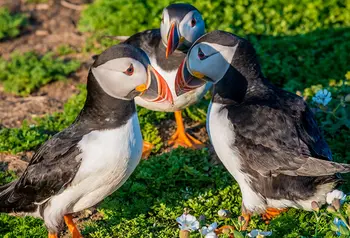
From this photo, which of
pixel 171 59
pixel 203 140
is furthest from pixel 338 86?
pixel 171 59

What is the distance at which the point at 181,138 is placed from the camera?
24.0ft

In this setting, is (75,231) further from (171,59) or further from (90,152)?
(171,59)

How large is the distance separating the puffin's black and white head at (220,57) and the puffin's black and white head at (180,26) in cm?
84

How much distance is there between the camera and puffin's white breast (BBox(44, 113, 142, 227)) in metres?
5.40

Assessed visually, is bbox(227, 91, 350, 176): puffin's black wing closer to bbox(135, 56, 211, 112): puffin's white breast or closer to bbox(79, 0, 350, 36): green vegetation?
bbox(135, 56, 211, 112): puffin's white breast

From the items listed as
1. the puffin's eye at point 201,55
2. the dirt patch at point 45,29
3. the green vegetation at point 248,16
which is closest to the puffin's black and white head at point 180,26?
the puffin's eye at point 201,55

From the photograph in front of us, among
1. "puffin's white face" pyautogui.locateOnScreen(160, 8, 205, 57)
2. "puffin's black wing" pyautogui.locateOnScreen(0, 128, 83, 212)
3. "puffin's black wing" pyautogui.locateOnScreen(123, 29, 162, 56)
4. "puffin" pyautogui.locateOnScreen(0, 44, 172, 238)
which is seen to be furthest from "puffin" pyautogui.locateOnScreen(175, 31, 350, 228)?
"puffin's black wing" pyautogui.locateOnScreen(0, 128, 83, 212)

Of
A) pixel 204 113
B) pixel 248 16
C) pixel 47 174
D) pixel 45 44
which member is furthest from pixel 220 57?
pixel 45 44

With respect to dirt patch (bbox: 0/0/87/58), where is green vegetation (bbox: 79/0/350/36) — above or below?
above

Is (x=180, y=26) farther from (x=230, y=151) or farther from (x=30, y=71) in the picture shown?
(x=30, y=71)

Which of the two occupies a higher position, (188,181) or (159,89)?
(159,89)

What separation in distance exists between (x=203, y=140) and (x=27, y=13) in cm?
410

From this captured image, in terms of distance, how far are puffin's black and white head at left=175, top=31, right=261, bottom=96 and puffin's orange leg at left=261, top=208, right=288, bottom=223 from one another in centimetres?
117

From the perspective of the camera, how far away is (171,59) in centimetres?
679
